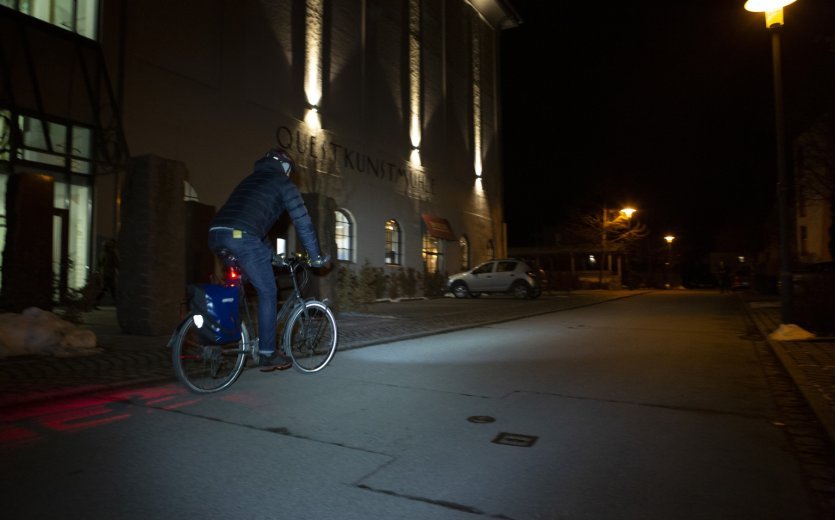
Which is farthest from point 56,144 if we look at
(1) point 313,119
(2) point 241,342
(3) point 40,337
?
(2) point 241,342

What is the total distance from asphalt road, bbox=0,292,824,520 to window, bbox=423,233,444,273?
19.2m

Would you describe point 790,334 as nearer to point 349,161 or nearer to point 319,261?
point 319,261

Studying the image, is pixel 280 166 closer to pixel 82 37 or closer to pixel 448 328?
pixel 448 328

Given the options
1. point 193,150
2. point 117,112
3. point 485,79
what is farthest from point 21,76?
point 485,79

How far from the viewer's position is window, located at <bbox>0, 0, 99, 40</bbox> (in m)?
13.0

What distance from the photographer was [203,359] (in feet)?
17.1

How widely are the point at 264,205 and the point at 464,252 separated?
2507 cm

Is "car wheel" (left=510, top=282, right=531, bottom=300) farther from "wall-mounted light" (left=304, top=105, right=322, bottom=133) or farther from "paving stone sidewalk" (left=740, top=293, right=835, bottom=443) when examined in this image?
"paving stone sidewalk" (left=740, top=293, right=835, bottom=443)

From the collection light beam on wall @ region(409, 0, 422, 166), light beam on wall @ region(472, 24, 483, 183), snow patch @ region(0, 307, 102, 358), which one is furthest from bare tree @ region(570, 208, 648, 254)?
snow patch @ region(0, 307, 102, 358)

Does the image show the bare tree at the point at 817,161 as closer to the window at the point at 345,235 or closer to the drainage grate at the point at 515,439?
the drainage grate at the point at 515,439

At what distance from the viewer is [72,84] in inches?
503

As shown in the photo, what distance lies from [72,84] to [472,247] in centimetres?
2103

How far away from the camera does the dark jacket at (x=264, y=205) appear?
206 inches

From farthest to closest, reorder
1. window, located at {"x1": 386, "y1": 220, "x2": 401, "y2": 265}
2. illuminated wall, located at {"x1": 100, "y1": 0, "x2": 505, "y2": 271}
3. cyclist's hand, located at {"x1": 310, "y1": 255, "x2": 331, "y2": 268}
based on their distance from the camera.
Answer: window, located at {"x1": 386, "y1": 220, "x2": 401, "y2": 265}, illuminated wall, located at {"x1": 100, "y1": 0, "x2": 505, "y2": 271}, cyclist's hand, located at {"x1": 310, "y1": 255, "x2": 331, "y2": 268}
